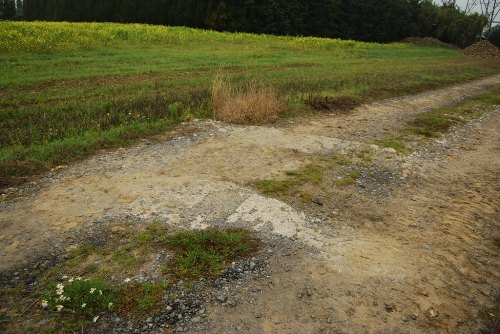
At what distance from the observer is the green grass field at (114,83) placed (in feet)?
28.4

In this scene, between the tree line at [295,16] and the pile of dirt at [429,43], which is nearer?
the tree line at [295,16]

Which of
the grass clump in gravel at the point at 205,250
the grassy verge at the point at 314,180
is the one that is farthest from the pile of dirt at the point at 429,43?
the grass clump in gravel at the point at 205,250

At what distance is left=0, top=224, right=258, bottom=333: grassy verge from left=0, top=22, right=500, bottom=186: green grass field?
3.03 metres

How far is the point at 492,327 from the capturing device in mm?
4062

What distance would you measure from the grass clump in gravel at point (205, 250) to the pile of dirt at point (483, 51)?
47.6 meters

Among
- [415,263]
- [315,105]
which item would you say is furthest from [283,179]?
[315,105]

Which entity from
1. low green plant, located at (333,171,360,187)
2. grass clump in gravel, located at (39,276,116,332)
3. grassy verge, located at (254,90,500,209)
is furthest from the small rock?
low green plant, located at (333,171,360,187)

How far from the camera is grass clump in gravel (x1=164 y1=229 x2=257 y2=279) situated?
4.68m

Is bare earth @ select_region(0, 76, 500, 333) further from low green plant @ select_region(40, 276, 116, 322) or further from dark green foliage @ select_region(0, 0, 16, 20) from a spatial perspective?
dark green foliage @ select_region(0, 0, 16, 20)

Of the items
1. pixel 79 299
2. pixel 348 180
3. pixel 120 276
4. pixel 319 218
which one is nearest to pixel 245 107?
pixel 348 180

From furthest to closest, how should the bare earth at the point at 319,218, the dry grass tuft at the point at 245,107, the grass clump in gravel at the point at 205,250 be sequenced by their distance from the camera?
the dry grass tuft at the point at 245,107 → the grass clump in gravel at the point at 205,250 → the bare earth at the point at 319,218

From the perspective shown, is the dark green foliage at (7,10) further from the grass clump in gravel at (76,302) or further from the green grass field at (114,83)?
the grass clump in gravel at (76,302)

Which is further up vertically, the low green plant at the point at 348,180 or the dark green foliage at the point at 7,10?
the dark green foliage at the point at 7,10

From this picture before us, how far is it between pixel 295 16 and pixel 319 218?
5250cm
